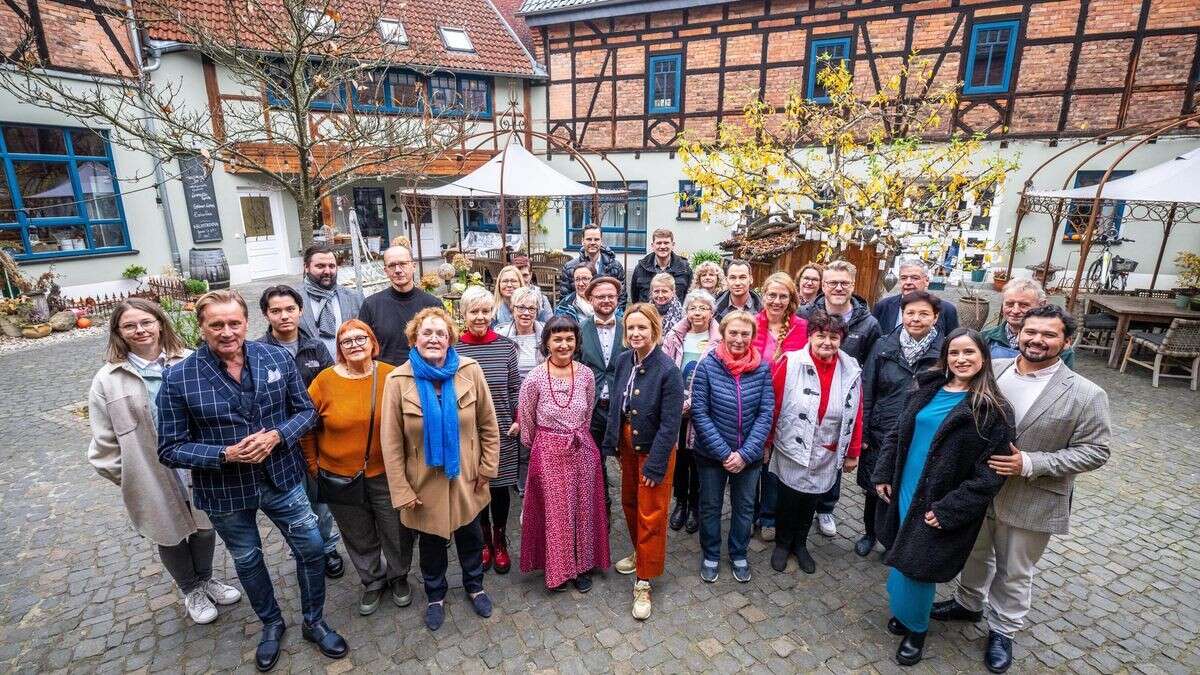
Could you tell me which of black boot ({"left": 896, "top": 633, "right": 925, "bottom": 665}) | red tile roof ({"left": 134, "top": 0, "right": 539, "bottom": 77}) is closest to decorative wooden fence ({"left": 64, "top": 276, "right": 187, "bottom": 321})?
red tile roof ({"left": 134, "top": 0, "right": 539, "bottom": 77})

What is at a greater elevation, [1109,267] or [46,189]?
[46,189]

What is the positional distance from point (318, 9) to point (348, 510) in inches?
217

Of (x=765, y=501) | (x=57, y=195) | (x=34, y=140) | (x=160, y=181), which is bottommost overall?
(x=765, y=501)

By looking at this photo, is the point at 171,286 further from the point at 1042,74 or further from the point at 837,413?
the point at 1042,74

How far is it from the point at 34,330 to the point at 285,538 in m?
10.0

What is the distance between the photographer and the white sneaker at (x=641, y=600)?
10.9 feet

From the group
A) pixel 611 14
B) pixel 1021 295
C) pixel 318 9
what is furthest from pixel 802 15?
pixel 1021 295

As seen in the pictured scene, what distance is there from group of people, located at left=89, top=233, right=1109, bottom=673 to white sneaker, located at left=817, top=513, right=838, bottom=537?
0.58 feet

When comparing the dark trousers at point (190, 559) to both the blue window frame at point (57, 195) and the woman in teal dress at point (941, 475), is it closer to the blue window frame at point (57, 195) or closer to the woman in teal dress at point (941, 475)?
the woman in teal dress at point (941, 475)

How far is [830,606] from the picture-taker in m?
3.43

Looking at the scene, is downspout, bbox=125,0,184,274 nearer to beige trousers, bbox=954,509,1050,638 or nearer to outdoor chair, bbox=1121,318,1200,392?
beige trousers, bbox=954,509,1050,638

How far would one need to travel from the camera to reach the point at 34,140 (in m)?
10.4

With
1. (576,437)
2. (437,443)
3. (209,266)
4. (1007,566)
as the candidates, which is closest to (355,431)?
(437,443)

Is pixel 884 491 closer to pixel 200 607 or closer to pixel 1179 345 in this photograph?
pixel 200 607
